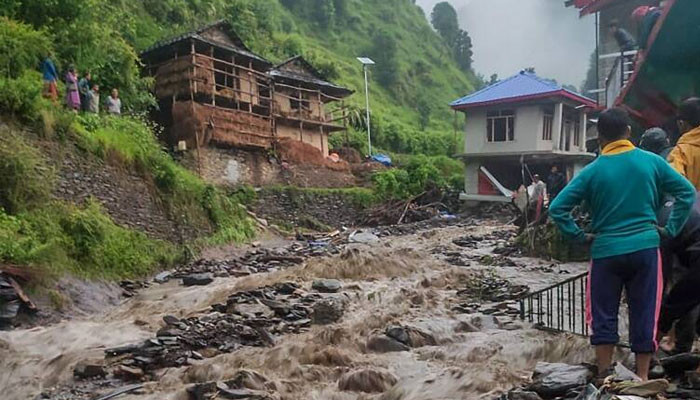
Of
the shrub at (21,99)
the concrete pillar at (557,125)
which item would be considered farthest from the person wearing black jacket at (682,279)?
the concrete pillar at (557,125)

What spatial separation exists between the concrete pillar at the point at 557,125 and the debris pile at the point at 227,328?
2057 cm

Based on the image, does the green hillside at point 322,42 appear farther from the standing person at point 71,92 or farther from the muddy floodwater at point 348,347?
the muddy floodwater at point 348,347

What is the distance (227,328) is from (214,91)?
1697 cm

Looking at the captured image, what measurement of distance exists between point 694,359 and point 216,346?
5887 mm

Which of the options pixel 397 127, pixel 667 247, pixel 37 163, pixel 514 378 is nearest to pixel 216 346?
pixel 514 378

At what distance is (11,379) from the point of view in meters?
6.43

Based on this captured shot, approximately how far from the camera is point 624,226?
148 inches

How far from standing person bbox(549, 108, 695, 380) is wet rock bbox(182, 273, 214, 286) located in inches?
381

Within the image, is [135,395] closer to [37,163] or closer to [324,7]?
[37,163]

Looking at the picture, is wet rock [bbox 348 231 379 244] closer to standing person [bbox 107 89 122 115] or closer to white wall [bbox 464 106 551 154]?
standing person [bbox 107 89 122 115]

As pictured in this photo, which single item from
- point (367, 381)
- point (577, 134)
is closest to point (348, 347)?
point (367, 381)

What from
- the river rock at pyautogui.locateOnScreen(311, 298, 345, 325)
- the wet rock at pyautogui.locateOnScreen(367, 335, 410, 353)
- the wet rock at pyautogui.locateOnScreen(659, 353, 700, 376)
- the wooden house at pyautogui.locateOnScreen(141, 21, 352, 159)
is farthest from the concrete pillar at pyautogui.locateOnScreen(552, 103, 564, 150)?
the wet rock at pyautogui.locateOnScreen(659, 353, 700, 376)

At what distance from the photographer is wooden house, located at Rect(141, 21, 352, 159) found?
21.9m

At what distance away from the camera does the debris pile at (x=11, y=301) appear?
321 inches
